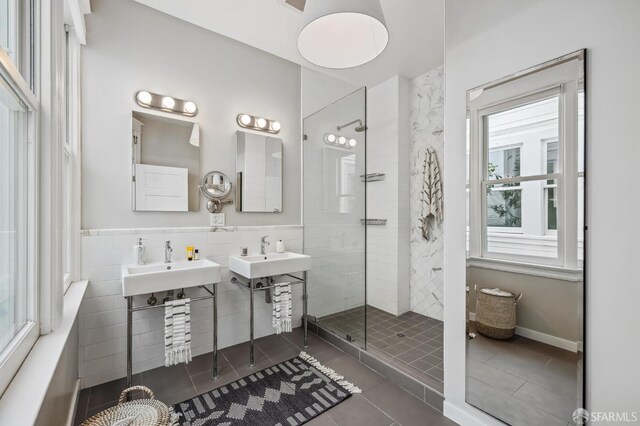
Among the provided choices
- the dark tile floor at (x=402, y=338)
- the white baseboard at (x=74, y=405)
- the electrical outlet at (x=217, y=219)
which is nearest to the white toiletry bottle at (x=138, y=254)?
the electrical outlet at (x=217, y=219)

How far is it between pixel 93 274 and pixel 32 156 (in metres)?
1.29

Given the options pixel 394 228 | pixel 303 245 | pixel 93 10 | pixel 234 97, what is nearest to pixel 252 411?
pixel 303 245

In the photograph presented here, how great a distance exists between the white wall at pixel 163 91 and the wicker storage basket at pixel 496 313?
206 cm

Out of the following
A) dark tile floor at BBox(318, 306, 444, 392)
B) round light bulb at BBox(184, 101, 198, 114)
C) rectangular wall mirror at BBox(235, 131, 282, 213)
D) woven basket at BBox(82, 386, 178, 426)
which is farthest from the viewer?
rectangular wall mirror at BBox(235, 131, 282, 213)

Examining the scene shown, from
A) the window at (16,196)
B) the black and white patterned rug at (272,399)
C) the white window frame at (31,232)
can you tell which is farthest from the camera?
the black and white patterned rug at (272,399)

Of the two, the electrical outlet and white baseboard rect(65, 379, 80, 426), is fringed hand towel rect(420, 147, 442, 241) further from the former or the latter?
white baseboard rect(65, 379, 80, 426)

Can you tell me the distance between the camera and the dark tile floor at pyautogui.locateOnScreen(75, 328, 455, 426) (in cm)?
186

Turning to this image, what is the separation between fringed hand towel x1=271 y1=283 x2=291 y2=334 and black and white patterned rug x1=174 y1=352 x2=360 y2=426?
0.36 metres

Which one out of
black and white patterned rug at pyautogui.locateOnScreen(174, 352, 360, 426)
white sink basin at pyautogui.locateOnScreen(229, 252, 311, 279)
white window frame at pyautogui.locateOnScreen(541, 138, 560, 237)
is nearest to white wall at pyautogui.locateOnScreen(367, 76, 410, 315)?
white sink basin at pyautogui.locateOnScreen(229, 252, 311, 279)

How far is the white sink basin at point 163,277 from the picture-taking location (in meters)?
1.97

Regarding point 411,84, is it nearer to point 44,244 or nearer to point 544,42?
point 544,42

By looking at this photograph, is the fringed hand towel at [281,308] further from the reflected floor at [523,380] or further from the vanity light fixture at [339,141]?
the reflected floor at [523,380]

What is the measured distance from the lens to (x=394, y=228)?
11.5 ft

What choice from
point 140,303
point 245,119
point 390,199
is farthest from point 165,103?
point 390,199
